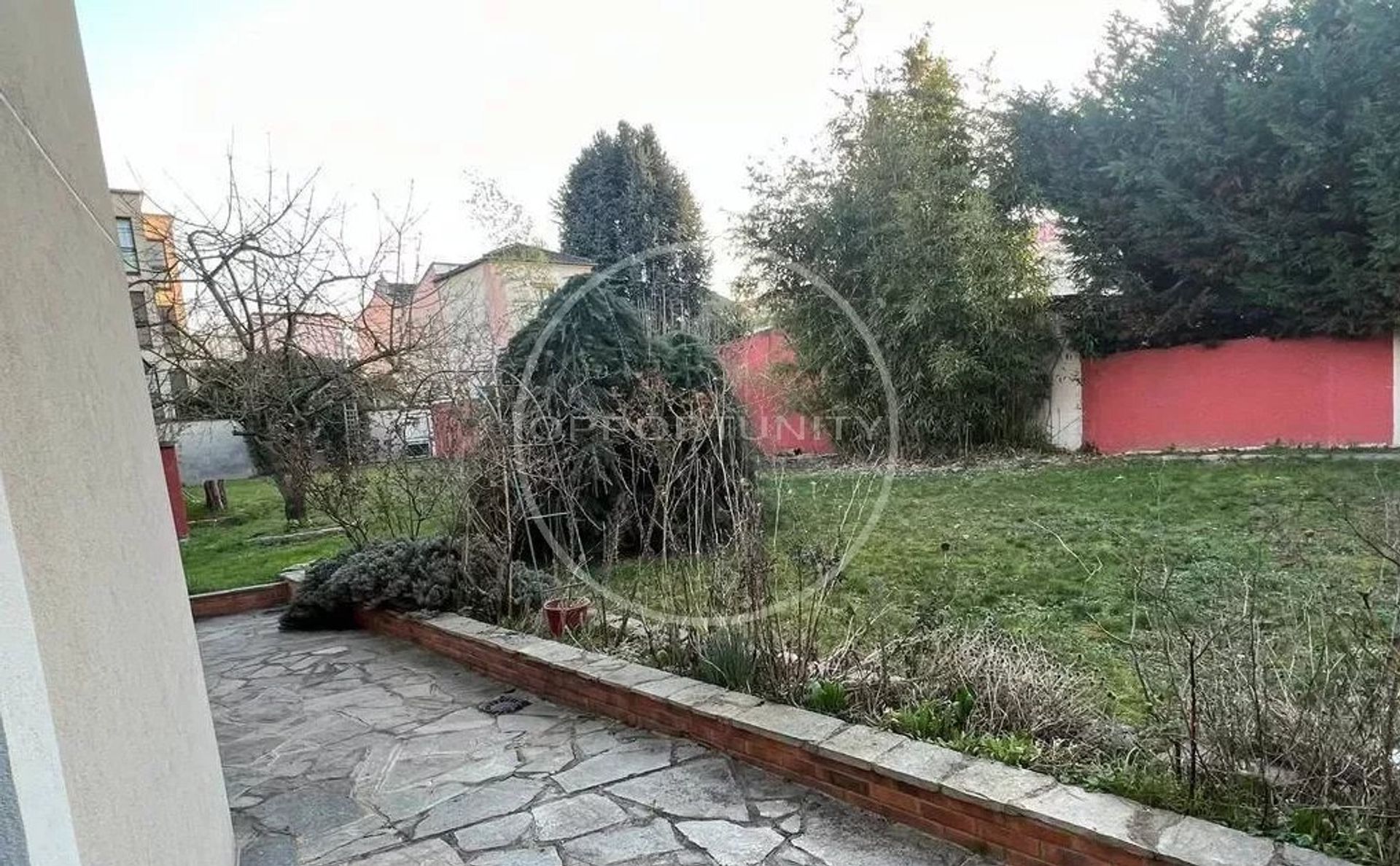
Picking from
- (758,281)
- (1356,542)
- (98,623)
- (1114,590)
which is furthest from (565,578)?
(758,281)

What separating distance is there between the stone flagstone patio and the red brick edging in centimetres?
215

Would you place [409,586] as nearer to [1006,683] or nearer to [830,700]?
[830,700]

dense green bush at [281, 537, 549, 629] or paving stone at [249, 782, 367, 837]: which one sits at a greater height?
dense green bush at [281, 537, 549, 629]

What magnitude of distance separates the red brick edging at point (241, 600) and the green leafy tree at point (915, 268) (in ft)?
23.6

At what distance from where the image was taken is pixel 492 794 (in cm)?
254

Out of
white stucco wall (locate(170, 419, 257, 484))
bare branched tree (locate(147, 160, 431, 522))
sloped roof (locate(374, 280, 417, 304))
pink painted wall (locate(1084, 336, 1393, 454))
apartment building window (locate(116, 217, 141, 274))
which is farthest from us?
white stucco wall (locate(170, 419, 257, 484))

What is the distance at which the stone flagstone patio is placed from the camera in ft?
7.03

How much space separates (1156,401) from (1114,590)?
285 inches

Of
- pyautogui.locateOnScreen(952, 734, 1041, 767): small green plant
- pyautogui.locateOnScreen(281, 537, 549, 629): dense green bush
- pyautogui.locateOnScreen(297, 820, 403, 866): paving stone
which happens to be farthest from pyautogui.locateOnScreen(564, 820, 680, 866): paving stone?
pyautogui.locateOnScreen(281, 537, 549, 629): dense green bush

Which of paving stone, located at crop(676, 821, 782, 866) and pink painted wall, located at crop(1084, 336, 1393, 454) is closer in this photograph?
paving stone, located at crop(676, 821, 782, 866)

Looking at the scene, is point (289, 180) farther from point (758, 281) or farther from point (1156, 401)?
point (1156, 401)

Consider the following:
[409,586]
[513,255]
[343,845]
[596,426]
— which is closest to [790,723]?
[343,845]

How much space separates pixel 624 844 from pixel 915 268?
9.09 meters

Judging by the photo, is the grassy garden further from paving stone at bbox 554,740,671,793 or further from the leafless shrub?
paving stone at bbox 554,740,671,793
